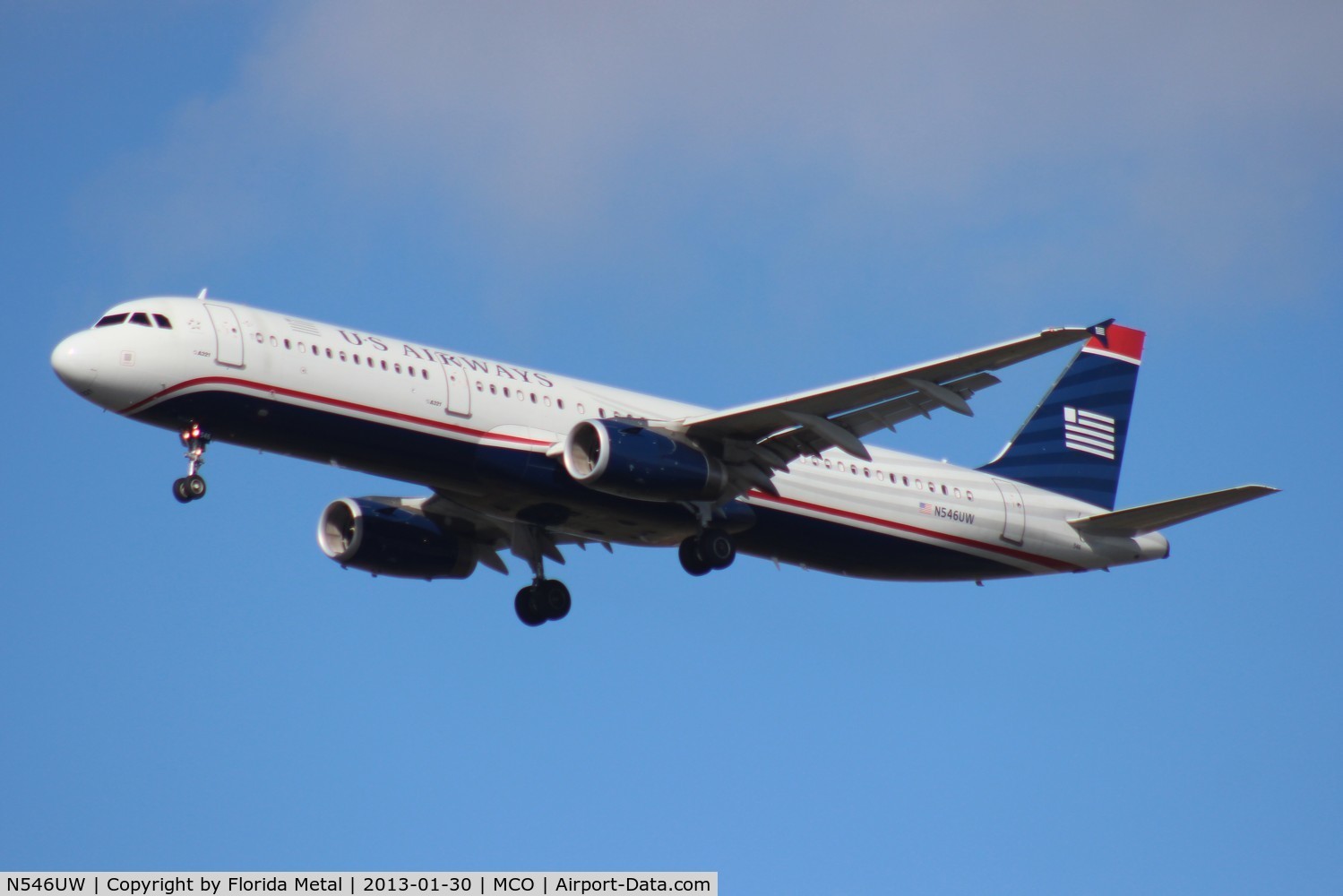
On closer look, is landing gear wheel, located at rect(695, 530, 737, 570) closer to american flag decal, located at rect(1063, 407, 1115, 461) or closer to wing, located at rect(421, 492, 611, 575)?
wing, located at rect(421, 492, 611, 575)

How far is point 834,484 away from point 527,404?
7.10m

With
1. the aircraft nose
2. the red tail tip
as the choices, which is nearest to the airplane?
Answer: the aircraft nose

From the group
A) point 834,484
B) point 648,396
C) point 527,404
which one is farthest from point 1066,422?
point 527,404

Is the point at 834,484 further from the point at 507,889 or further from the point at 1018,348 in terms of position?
the point at 507,889

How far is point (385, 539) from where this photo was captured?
40.5 m

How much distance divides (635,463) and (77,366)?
10279 mm

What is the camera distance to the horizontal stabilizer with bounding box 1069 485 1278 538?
36.2 meters

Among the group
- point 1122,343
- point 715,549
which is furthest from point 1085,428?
point 715,549

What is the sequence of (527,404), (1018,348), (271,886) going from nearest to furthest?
(271,886), (1018,348), (527,404)

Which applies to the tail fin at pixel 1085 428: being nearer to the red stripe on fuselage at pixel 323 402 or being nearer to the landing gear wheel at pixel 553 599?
the landing gear wheel at pixel 553 599

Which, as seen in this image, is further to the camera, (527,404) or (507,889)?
(527,404)

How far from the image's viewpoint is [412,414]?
114 ft

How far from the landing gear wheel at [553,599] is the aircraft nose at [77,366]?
1173 centimetres

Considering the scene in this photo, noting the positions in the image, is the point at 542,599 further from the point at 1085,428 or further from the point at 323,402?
the point at 1085,428
